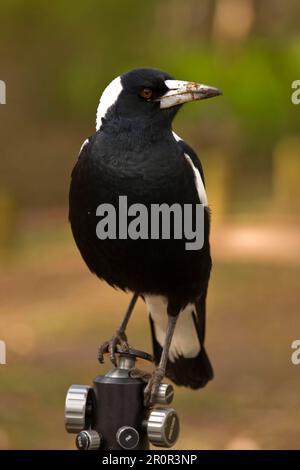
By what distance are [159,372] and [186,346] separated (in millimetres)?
423

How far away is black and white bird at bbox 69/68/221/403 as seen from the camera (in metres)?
2.60

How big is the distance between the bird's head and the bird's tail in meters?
0.62

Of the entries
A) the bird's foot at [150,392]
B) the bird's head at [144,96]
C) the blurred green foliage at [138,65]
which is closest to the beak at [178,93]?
the bird's head at [144,96]

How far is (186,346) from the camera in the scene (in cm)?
Answer: 304

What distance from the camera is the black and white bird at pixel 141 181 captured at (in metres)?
2.60

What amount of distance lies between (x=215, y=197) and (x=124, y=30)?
135 inches

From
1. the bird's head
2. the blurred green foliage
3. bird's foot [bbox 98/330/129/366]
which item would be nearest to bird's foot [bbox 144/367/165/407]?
bird's foot [bbox 98/330/129/366]

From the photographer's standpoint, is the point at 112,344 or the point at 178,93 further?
the point at 112,344

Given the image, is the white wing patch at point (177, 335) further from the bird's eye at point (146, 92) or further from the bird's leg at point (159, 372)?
the bird's eye at point (146, 92)

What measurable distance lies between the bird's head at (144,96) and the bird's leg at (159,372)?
0.62 metres

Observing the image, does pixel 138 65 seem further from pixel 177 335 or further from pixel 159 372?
pixel 159 372

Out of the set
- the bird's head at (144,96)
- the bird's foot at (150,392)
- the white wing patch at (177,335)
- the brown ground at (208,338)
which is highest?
the bird's head at (144,96)

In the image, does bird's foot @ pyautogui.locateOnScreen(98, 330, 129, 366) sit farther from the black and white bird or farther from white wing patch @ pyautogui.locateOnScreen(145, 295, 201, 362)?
white wing patch @ pyautogui.locateOnScreen(145, 295, 201, 362)

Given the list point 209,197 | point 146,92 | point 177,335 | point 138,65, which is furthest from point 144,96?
point 138,65
